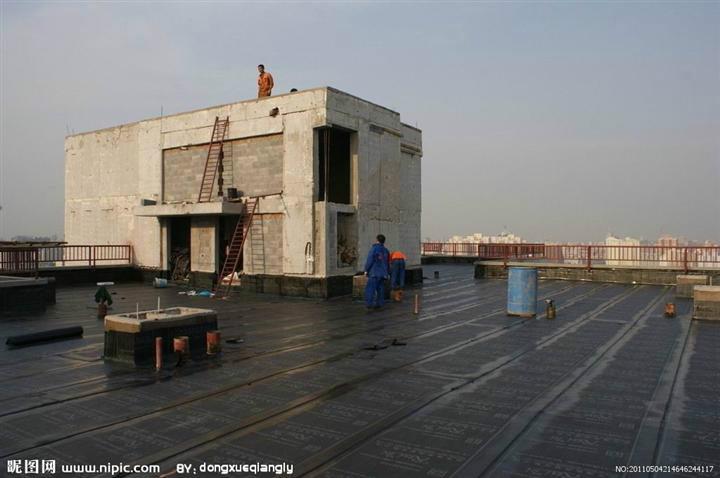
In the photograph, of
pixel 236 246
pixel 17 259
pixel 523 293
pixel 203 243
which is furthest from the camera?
pixel 203 243

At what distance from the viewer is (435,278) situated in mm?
27812

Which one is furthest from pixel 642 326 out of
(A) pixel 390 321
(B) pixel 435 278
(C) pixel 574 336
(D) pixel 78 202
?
(D) pixel 78 202

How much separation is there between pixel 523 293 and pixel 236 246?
1208 centimetres

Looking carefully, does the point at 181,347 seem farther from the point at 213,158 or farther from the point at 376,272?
the point at 213,158

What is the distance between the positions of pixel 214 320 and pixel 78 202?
23.2 metres

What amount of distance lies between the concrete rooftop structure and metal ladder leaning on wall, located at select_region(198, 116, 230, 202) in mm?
241

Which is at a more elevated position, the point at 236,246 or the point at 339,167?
the point at 339,167

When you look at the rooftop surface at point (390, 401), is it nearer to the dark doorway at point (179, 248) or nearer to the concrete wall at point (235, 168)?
the concrete wall at point (235, 168)

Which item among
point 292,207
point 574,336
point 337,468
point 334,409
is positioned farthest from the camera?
point 292,207

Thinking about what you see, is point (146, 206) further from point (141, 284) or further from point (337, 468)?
point (337, 468)

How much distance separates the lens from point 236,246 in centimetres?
2214

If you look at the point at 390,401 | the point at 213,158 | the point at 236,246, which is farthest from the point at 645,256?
the point at 390,401

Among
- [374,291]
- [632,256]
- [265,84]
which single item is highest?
[265,84]

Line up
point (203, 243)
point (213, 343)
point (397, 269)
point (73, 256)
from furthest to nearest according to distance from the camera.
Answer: point (73, 256) < point (203, 243) < point (397, 269) < point (213, 343)
